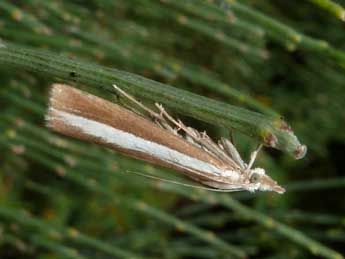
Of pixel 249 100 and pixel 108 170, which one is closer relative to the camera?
pixel 249 100

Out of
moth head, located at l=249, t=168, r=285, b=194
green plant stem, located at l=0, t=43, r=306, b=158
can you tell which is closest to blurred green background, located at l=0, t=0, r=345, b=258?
moth head, located at l=249, t=168, r=285, b=194

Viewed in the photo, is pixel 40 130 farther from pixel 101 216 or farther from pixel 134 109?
pixel 134 109

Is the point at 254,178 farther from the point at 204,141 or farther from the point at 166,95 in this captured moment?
the point at 166,95

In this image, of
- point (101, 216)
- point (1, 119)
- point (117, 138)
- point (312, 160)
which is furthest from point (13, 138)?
point (312, 160)

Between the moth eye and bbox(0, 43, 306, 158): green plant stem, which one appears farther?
the moth eye

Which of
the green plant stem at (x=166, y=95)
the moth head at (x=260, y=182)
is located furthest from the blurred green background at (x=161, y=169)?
the green plant stem at (x=166, y=95)

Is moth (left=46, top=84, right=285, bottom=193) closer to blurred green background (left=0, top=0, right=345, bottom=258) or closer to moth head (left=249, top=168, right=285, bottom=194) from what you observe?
moth head (left=249, top=168, right=285, bottom=194)
